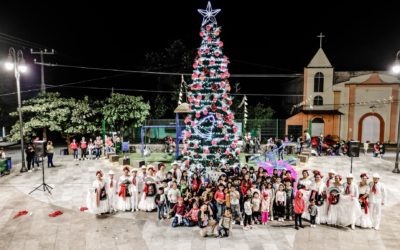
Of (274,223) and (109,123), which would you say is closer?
(274,223)

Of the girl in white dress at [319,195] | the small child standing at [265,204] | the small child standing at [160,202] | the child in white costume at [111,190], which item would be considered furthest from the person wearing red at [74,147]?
the girl in white dress at [319,195]

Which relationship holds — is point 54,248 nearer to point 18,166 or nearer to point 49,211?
point 49,211

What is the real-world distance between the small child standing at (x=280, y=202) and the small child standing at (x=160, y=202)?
349cm

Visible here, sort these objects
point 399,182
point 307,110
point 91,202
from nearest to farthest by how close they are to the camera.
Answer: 1. point 91,202
2. point 399,182
3. point 307,110

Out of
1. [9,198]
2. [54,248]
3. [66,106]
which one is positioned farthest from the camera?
[66,106]

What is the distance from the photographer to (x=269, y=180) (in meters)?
9.51

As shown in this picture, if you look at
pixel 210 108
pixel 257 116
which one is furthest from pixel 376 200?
pixel 257 116

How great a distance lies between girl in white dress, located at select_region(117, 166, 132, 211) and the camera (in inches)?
384

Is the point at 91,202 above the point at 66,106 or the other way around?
the other way around

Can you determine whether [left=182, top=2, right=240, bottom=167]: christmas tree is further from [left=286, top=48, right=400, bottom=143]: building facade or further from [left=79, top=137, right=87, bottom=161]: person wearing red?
[left=286, top=48, right=400, bottom=143]: building facade

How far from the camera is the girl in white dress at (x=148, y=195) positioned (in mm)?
9781

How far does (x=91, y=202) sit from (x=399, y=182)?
1368 centimetres

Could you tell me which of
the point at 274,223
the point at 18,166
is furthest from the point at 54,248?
the point at 18,166

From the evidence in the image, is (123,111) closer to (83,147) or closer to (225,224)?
(83,147)
